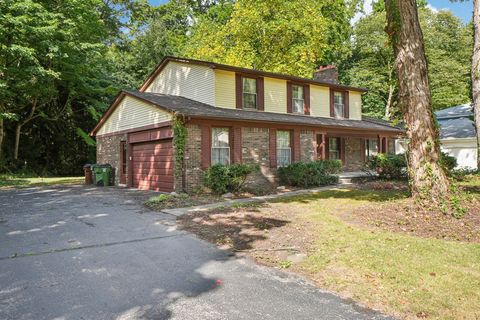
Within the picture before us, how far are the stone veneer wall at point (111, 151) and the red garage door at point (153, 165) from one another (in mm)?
1576

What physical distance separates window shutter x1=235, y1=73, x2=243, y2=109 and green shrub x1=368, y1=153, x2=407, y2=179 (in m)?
7.00

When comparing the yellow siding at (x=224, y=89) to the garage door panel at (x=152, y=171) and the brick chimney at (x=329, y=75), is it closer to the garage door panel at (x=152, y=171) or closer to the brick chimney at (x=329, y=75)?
the garage door panel at (x=152, y=171)

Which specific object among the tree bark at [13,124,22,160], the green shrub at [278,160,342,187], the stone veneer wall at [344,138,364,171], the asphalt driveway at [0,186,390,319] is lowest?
the asphalt driveway at [0,186,390,319]

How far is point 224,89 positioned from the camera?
15.9 metres

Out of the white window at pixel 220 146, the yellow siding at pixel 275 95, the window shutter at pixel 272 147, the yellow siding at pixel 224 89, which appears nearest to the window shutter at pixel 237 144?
the white window at pixel 220 146

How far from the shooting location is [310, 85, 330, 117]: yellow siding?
19.6m

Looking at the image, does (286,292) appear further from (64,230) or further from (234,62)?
(234,62)

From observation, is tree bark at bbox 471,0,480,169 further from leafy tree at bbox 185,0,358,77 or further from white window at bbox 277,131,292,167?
leafy tree at bbox 185,0,358,77

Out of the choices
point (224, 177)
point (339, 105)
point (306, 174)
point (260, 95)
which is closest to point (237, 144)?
point (224, 177)

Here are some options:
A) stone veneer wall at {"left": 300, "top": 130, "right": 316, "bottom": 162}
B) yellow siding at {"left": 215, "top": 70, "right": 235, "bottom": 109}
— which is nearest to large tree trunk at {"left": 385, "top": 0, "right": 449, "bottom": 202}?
stone veneer wall at {"left": 300, "top": 130, "right": 316, "bottom": 162}

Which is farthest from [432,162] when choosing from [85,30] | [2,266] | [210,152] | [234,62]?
[85,30]

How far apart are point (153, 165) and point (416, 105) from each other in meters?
10.5

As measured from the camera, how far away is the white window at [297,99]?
18812mm

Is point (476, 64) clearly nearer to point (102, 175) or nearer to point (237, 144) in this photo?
point (237, 144)
